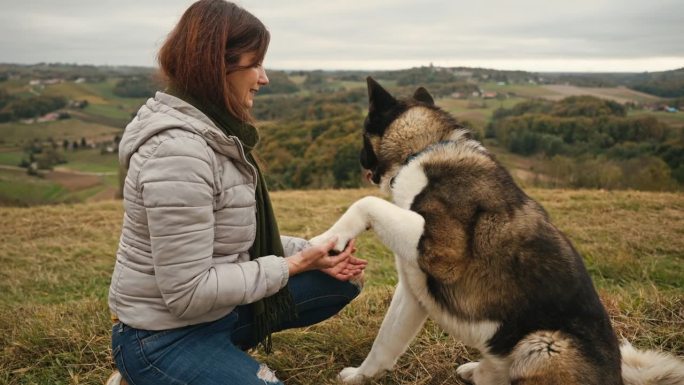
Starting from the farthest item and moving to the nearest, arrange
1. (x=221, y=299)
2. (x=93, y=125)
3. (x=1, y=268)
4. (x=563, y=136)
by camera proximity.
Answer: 1. (x=93, y=125)
2. (x=563, y=136)
3. (x=1, y=268)
4. (x=221, y=299)

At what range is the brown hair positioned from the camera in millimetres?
2296

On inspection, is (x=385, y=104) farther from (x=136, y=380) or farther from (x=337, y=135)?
(x=337, y=135)

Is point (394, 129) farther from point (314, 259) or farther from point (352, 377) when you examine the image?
point (352, 377)

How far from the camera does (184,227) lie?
211cm

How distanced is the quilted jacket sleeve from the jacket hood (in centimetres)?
7

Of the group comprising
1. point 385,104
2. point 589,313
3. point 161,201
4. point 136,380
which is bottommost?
point 136,380

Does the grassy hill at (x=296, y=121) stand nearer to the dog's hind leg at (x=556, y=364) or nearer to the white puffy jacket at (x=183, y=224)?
the white puffy jacket at (x=183, y=224)

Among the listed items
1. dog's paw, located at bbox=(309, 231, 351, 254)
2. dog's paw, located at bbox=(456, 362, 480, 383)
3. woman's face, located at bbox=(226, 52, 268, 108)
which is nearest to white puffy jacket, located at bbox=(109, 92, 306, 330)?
woman's face, located at bbox=(226, 52, 268, 108)

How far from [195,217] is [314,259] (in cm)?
79

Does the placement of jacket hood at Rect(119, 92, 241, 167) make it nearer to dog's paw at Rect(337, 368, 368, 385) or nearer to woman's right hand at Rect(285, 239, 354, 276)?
woman's right hand at Rect(285, 239, 354, 276)

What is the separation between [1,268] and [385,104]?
21.5 ft

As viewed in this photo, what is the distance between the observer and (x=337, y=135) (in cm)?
3234

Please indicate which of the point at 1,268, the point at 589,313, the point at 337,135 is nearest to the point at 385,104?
the point at 589,313

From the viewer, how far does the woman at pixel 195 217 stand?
6.95 ft
